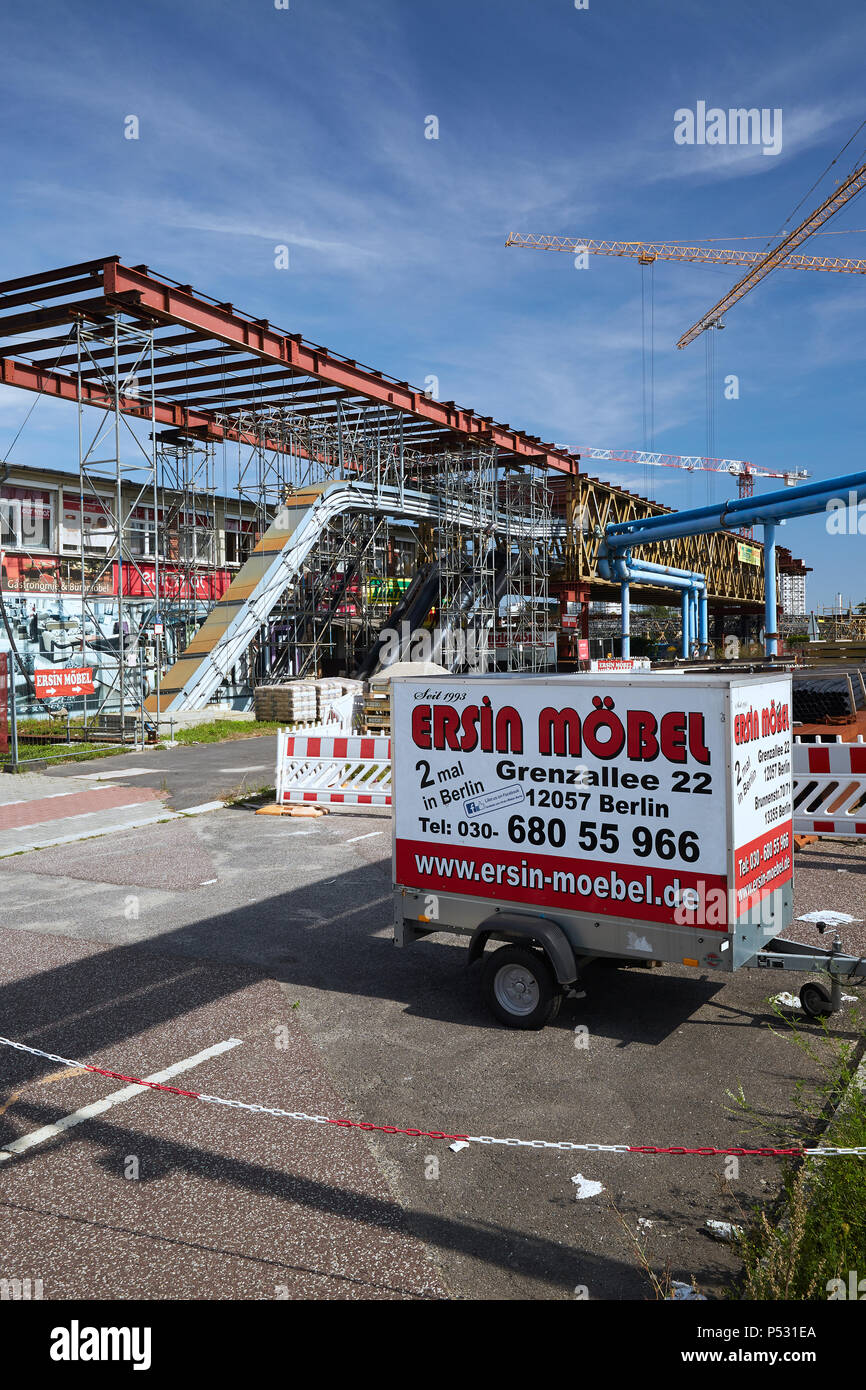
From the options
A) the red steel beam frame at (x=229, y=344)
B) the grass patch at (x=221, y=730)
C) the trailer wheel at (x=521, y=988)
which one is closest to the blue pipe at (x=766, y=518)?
the red steel beam frame at (x=229, y=344)

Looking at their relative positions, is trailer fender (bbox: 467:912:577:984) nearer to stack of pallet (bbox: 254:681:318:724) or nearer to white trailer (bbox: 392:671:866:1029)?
white trailer (bbox: 392:671:866:1029)

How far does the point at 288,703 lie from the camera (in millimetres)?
29047

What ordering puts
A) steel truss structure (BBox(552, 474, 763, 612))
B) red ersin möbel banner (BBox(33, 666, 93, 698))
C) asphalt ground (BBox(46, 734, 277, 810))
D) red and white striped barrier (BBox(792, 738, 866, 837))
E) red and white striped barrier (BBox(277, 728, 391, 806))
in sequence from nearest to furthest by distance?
red and white striped barrier (BBox(792, 738, 866, 837))
red and white striped barrier (BBox(277, 728, 391, 806))
asphalt ground (BBox(46, 734, 277, 810))
red ersin möbel banner (BBox(33, 666, 93, 698))
steel truss structure (BBox(552, 474, 763, 612))

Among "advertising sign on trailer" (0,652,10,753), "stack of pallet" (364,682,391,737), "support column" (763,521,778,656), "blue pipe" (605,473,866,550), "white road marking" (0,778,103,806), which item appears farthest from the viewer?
"support column" (763,521,778,656)

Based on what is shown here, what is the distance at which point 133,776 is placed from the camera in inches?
775


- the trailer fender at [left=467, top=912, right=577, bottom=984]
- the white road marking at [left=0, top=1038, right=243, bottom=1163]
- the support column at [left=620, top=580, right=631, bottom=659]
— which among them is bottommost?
the white road marking at [left=0, top=1038, right=243, bottom=1163]

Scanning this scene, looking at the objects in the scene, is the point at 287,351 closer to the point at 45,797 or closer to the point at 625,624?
the point at 45,797

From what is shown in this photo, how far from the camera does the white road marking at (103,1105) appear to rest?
16.8ft

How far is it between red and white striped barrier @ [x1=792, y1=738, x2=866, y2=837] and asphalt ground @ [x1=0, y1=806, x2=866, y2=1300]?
2.11m

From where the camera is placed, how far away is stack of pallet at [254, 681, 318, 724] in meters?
29.0

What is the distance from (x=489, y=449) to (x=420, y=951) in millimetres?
35998

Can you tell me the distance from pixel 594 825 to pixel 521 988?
1315mm

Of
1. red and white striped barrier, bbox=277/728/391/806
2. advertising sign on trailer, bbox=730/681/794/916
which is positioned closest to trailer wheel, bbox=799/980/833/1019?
advertising sign on trailer, bbox=730/681/794/916

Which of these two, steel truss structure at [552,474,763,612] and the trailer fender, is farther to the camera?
steel truss structure at [552,474,763,612]
